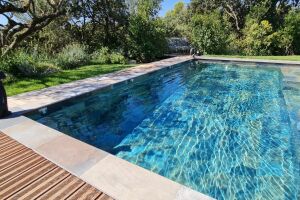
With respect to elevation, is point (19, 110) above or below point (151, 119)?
above

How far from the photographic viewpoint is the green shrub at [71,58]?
1094cm

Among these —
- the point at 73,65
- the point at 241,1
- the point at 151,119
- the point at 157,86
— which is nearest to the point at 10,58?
the point at 73,65

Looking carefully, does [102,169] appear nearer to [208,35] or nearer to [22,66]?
[22,66]

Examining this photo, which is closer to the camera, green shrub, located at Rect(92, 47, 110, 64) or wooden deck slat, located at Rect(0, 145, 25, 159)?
wooden deck slat, located at Rect(0, 145, 25, 159)

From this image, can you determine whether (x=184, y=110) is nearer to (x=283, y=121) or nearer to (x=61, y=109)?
(x=283, y=121)

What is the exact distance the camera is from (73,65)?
37.7 ft

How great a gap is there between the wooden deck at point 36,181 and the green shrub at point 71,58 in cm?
806

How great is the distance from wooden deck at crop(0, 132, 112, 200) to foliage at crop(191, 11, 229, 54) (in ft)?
45.4

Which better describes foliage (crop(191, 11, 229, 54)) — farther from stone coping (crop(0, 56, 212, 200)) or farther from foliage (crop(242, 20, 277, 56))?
stone coping (crop(0, 56, 212, 200))


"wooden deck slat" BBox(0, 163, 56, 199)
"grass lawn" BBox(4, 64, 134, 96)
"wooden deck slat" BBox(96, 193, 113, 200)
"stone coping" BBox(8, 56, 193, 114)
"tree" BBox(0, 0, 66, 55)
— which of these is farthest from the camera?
"tree" BBox(0, 0, 66, 55)

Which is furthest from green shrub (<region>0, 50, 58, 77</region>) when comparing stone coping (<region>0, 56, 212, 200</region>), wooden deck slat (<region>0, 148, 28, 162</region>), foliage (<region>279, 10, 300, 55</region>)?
foliage (<region>279, 10, 300, 55</region>)

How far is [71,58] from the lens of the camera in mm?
11398

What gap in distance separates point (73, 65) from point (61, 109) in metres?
5.99

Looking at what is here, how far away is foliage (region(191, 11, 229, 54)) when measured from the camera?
15156mm
